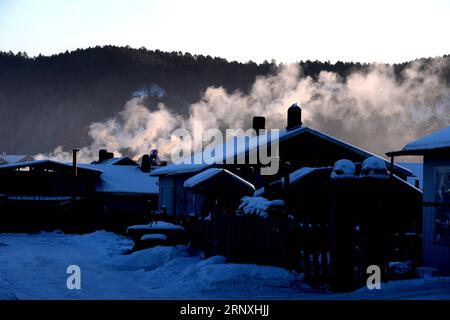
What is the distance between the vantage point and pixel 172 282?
14883 millimetres

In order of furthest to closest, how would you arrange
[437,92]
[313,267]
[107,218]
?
[437,92], [107,218], [313,267]

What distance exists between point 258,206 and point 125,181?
3339 cm

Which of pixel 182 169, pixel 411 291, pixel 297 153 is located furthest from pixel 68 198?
pixel 411 291

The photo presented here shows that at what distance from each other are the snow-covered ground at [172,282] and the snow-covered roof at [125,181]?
26.7m

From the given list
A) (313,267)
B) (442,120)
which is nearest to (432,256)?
(313,267)

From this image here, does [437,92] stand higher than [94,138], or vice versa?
[437,92]

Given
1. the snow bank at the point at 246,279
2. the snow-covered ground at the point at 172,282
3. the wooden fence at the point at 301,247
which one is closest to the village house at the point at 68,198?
the snow-covered ground at the point at 172,282

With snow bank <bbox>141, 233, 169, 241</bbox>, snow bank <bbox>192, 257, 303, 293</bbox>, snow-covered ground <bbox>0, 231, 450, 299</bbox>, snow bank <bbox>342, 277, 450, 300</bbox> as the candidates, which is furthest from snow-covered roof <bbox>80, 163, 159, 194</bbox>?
snow bank <bbox>342, 277, 450, 300</bbox>

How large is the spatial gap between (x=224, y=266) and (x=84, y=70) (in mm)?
151321

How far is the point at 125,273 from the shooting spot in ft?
57.8

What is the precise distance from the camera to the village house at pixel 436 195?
15.6 meters

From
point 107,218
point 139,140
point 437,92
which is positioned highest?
point 437,92
